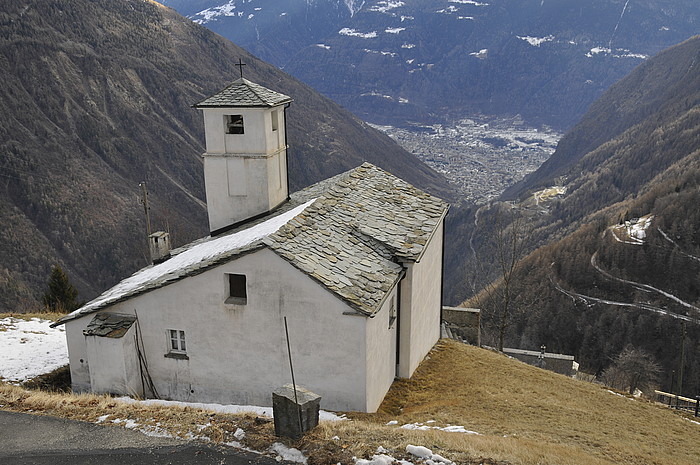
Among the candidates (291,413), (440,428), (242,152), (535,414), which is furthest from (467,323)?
(291,413)

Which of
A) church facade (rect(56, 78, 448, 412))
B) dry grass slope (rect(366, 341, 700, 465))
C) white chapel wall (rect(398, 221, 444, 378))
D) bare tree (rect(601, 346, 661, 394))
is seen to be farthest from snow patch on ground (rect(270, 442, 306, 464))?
bare tree (rect(601, 346, 661, 394))

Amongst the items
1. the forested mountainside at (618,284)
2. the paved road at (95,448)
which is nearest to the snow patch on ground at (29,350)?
the paved road at (95,448)

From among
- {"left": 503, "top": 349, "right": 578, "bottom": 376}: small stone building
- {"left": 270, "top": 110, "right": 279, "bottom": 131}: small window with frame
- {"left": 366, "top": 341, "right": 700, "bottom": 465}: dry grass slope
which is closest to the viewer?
{"left": 366, "top": 341, "right": 700, "bottom": 465}: dry grass slope

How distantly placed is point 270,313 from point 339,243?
3.15m

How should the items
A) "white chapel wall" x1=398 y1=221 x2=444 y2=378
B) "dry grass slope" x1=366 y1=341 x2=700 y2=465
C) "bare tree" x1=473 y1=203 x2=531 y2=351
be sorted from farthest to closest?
"bare tree" x1=473 y1=203 x2=531 y2=351 → "white chapel wall" x1=398 y1=221 x2=444 y2=378 → "dry grass slope" x1=366 y1=341 x2=700 y2=465

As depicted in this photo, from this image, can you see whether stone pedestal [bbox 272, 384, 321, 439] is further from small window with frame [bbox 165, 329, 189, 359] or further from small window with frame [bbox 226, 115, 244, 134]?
small window with frame [bbox 226, 115, 244, 134]

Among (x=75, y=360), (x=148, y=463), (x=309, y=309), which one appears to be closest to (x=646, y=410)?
(x=309, y=309)

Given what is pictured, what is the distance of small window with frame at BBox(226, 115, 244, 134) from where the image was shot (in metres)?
23.6

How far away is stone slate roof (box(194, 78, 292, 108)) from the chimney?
504cm

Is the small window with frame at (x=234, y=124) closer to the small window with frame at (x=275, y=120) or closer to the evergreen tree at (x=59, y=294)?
the small window with frame at (x=275, y=120)

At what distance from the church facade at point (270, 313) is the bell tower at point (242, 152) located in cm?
18

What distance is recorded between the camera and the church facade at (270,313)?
17656 millimetres

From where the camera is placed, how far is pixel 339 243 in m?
19.5

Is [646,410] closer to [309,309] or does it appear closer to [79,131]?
[309,309]
